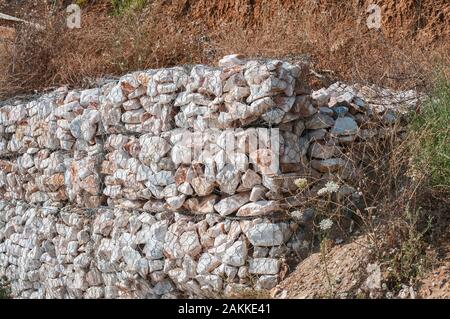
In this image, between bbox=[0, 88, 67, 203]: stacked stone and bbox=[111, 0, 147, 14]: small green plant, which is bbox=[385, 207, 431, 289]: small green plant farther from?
bbox=[111, 0, 147, 14]: small green plant

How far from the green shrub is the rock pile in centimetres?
44

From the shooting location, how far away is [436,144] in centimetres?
475

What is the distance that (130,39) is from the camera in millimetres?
7254

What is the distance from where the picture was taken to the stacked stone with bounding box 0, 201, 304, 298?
481 centimetres

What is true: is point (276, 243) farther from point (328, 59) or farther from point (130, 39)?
point (130, 39)

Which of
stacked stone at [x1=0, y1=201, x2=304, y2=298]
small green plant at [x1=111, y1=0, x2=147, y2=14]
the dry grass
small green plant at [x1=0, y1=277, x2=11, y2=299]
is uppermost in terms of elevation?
small green plant at [x1=111, y1=0, x2=147, y2=14]

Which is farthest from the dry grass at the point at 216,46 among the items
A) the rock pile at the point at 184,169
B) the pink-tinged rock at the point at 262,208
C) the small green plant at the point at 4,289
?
the small green plant at the point at 4,289

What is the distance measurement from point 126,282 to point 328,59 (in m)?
2.76

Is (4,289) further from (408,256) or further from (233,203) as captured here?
(408,256)

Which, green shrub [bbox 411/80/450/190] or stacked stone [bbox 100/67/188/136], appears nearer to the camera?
green shrub [bbox 411/80/450/190]

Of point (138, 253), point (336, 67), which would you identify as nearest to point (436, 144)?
point (336, 67)

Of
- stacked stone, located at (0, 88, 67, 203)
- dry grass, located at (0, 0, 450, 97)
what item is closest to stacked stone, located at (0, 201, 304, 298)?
stacked stone, located at (0, 88, 67, 203)

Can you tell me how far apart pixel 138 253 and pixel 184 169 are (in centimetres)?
83
